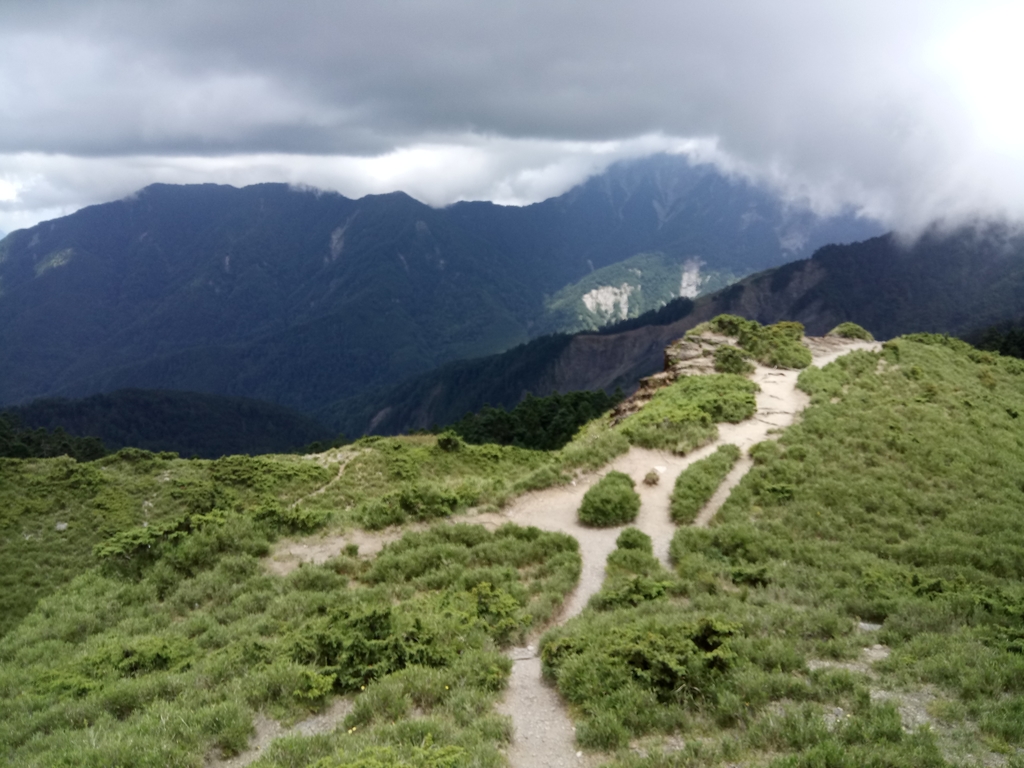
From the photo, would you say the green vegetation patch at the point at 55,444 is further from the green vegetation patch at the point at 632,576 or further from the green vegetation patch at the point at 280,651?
the green vegetation patch at the point at 632,576

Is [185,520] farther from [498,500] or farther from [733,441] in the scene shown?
[733,441]

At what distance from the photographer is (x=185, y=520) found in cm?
1636

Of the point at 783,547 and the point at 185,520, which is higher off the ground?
the point at 185,520

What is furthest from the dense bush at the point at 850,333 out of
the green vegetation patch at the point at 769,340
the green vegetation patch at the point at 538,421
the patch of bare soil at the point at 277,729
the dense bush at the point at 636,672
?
the patch of bare soil at the point at 277,729

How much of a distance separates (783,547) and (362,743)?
35.8 feet

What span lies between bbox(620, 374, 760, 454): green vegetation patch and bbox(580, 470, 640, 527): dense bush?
4736 mm

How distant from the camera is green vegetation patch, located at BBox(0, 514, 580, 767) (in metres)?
8.01

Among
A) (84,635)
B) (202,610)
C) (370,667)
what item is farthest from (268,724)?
(84,635)

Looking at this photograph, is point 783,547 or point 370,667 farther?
point 783,547

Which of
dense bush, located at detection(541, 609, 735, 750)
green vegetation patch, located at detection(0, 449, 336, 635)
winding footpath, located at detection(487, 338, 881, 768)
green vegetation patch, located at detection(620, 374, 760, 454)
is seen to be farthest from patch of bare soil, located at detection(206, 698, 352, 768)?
green vegetation patch, located at detection(620, 374, 760, 454)

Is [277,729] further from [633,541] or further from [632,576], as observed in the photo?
[633,541]

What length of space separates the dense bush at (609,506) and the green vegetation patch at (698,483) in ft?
3.92

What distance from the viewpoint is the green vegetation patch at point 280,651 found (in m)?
8.01

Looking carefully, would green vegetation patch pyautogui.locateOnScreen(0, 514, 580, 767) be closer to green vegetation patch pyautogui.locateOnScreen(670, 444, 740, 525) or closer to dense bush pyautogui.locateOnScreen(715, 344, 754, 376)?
green vegetation patch pyautogui.locateOnScreen(670, 444, 740, 525)
